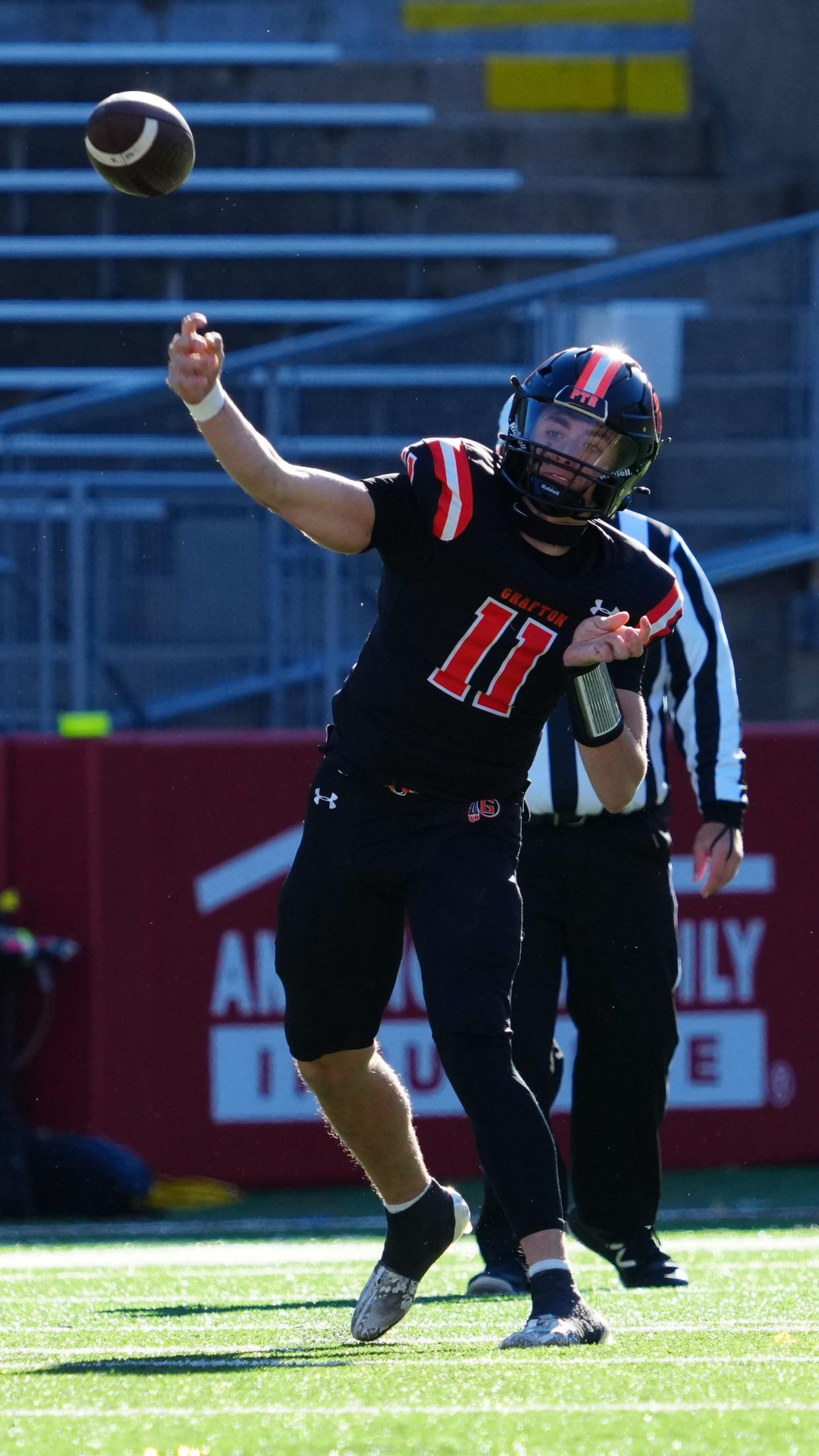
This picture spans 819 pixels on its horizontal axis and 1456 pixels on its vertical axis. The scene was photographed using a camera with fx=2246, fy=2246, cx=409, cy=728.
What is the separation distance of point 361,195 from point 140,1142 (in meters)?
6.65

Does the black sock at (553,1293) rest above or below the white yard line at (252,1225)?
above

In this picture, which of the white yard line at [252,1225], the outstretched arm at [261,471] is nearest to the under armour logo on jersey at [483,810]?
the outstretched arm at [261,471]

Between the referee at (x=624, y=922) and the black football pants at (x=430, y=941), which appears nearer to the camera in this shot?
the black football pants at (x=430, y=941)

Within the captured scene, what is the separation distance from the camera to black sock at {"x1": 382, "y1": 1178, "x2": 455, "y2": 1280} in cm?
382

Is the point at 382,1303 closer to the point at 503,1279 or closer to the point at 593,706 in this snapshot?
the point at 503,1279

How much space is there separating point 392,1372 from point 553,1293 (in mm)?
290

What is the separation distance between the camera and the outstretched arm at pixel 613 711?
3.47 m

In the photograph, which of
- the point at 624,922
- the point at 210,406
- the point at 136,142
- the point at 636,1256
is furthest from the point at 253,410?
the point at 210,406

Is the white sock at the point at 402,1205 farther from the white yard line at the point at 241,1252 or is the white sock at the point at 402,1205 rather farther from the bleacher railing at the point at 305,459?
the bleacher railing at the point at 305,459

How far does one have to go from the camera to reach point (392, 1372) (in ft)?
10.6

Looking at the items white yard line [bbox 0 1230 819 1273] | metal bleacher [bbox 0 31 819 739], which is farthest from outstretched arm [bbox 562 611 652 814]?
metal bleacher [bbox 0 31 819 739]

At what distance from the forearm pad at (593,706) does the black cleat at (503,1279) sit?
4.86ft

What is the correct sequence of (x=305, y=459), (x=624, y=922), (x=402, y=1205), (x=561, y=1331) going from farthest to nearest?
(x=305, y=459) < (x=624, y=922) < (x=402, y=1205) < (x=561, y=1331)

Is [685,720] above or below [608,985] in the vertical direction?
above
